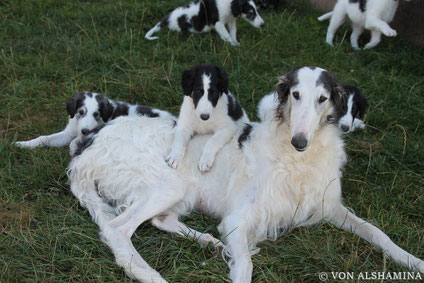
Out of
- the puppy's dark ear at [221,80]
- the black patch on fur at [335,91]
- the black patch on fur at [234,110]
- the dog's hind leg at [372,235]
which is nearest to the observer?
the dog's hind leg at [372,235]

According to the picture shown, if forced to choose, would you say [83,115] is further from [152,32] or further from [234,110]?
[152,32]

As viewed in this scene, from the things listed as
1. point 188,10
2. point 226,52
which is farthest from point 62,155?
point 188,10

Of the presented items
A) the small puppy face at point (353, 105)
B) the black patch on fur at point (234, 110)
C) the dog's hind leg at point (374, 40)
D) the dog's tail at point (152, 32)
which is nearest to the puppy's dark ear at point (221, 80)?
the black patch on fur at point (234, 110)

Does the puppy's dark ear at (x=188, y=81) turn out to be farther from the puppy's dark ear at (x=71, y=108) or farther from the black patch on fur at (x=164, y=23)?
the black patch on fur at (x=164, y=23)

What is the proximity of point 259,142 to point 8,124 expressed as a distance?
9.28 ft

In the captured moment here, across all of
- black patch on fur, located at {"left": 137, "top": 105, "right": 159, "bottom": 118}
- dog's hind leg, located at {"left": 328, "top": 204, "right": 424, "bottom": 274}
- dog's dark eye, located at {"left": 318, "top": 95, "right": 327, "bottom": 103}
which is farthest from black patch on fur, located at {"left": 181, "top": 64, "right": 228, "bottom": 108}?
dog's hind leg, located at {"left": 328, "top": 204, "right": 424, "bottom": 274}

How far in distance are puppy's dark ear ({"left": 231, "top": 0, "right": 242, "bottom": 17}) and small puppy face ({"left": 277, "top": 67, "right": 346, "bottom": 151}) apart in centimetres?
410

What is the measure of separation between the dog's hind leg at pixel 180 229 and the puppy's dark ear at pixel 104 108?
162 centimetres

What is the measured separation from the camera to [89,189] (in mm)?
3586

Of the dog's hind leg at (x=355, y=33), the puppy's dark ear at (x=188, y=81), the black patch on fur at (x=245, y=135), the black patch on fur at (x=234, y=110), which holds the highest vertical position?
the puppy's dark ear at (x=188, y=81)

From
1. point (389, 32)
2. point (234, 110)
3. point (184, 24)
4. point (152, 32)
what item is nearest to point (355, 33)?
point (389, 32)

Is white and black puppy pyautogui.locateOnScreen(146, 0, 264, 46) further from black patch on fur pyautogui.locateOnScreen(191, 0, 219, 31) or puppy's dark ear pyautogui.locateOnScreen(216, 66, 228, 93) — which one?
puppy's dark ear pyautogui.locateOnScreen(216, 66, 228, 93)

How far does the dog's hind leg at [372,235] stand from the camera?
292 cm

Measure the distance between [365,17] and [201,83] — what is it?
3809 millimetres
